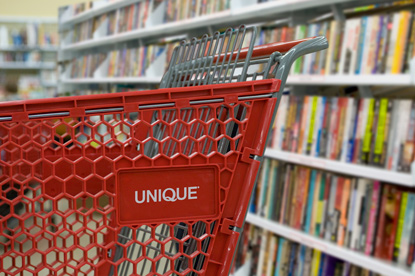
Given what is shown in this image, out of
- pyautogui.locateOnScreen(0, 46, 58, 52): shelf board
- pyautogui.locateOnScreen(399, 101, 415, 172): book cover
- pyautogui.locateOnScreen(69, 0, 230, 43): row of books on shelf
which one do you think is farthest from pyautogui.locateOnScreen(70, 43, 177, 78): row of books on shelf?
pyautogui.locateOnScreen(0, 46, 58, 52): shelf board

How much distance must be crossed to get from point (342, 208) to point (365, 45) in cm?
60

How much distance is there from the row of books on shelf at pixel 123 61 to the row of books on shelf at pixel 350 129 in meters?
1.10

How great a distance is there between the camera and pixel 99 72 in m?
3.60

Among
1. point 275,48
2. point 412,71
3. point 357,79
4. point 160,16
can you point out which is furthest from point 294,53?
point 160,16

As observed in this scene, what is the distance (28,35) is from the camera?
6.50 meters

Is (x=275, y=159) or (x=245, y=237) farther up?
(x=275, y=159)

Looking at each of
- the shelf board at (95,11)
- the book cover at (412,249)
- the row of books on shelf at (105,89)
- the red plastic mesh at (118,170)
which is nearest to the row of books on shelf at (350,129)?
the book cover at (412,249)

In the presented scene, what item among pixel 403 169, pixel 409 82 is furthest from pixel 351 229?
pixel 409 82

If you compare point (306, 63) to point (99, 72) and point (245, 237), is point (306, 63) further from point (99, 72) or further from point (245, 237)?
point (99, 72)

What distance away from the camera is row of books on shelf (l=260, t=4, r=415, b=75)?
1.49 meters

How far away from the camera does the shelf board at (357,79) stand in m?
1.43

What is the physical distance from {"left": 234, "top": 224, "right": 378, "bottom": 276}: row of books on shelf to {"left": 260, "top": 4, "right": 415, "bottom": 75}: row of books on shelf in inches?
28.5

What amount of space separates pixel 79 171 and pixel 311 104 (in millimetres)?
1185

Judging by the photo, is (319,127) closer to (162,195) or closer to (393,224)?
(393,224)
